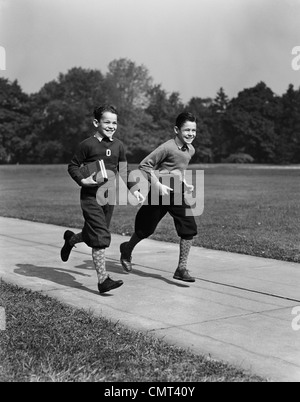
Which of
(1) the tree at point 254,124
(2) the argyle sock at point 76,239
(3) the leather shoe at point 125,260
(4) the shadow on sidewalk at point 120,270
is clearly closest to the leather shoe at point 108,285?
(4) the shadow on sidewalk at point 120,270

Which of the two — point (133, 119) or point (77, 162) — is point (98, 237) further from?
point (133, 119)

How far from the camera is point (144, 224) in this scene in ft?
20.7

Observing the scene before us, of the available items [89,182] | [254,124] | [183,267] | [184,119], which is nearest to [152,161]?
[184,119]

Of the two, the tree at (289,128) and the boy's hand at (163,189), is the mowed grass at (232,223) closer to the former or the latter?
the boy's hand at (163,189)

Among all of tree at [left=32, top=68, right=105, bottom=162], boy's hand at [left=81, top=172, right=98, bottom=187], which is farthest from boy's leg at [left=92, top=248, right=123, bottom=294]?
tree at [left=32, top=68, right=105, bottom=162]

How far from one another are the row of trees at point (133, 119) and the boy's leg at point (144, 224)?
69723mm

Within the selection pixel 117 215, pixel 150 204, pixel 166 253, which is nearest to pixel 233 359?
pixel 150 204

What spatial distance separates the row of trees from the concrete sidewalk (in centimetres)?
6877

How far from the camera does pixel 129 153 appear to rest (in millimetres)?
80750

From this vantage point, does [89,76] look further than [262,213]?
Yes

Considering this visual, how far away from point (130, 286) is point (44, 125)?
275 ft

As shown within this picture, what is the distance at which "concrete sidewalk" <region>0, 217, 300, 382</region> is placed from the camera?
3957 millimetres

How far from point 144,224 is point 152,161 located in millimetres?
784
